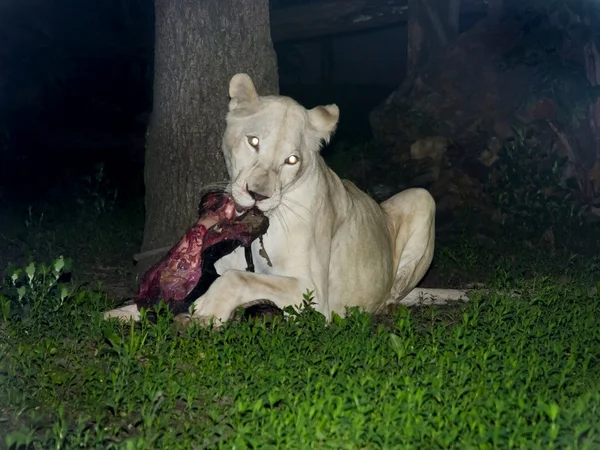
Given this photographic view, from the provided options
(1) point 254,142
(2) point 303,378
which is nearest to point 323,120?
(1) point 254,142

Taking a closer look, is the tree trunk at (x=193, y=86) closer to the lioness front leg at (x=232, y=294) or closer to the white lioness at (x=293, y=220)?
the white lioness at (x=293, y=220)

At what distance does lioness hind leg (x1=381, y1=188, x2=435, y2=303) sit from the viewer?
732 centimetres

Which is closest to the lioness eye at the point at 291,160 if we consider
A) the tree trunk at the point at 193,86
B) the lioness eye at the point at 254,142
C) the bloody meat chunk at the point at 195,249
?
the lioness eye at the point at 254,142

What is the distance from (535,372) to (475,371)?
0.27 metres

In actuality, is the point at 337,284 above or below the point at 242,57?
below

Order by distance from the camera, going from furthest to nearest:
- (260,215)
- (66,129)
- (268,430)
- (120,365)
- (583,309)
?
(66,129), (583,309), (260,215), (120,365), (268,430)

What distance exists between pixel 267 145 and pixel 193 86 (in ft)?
4.73

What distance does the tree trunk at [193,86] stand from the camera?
272 inches

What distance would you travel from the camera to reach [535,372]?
483 cm

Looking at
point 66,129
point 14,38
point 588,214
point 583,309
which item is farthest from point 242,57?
point 14,38

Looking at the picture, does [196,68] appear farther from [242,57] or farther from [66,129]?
[66,129]

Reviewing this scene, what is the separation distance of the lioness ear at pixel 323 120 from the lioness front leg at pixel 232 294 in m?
0.94

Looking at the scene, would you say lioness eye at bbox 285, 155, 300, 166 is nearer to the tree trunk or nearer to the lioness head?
the lioness head

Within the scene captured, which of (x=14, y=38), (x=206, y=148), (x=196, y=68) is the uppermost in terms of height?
(x=196, y=68)
